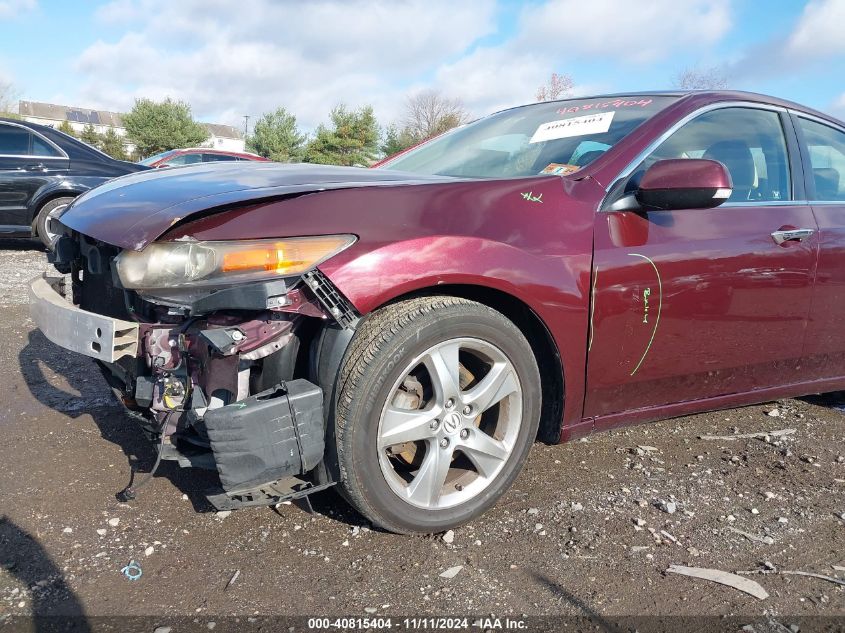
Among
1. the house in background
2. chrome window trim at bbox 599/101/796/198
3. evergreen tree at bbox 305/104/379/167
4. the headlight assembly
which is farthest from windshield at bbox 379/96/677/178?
the house in background

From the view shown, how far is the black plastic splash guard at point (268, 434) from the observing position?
1.80 metres

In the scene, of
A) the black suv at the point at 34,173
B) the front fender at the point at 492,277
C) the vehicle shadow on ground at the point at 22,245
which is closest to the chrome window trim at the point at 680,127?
the front fender at the point at 492,277

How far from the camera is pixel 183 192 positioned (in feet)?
6.98

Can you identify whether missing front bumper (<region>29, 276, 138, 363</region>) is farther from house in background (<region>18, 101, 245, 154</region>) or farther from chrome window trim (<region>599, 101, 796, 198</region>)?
house in background (<region>18, 101, 245, 154</region>)

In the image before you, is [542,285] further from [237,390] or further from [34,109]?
[34,109]

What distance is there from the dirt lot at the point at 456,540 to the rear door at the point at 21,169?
17.4 ft

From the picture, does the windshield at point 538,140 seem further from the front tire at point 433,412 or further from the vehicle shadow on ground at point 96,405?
the vehicle shadow on ground at point 96,405

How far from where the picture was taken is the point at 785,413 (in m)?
3.65

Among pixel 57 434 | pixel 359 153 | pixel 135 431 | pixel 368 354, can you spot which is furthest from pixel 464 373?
pixel 359 153

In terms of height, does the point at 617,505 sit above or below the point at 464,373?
below

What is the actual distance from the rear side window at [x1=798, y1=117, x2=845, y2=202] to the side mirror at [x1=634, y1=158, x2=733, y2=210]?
1.05m

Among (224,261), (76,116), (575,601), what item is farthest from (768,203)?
(76,116)

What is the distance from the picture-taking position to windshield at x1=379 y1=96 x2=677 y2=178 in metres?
2.68

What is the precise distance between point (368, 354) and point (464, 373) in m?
0.50
